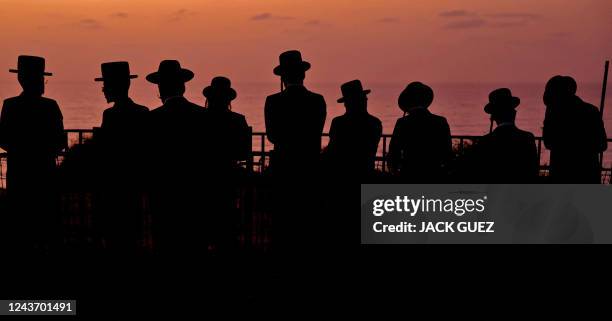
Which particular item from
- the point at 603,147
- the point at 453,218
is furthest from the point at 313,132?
the point at 603,147

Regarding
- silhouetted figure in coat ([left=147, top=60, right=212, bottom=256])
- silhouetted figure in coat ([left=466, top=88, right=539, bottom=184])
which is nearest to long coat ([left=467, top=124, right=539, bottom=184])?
silhouetted figure in coat ([left=466, top=88, right=539, bottom=184])

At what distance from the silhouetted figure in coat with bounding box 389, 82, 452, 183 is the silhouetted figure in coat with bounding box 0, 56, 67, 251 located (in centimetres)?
295

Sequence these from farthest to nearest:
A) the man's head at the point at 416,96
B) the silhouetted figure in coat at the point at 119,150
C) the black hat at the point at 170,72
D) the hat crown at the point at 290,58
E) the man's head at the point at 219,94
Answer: the hat crown at the point at 290,58
the man's head at the point at 219,94
the man's head at the point at 416,96
the silhouetted figure in coat at the point at 119,150
the black hat at the point at 170,72

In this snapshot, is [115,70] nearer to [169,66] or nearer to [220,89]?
[169,66]

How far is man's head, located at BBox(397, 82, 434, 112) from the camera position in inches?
233

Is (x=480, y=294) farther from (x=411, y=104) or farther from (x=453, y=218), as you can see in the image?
(x=411, y=104)

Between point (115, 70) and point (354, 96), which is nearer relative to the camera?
point (115, 70)

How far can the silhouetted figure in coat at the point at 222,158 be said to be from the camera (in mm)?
5938

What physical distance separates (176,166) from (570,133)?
336 centimetres

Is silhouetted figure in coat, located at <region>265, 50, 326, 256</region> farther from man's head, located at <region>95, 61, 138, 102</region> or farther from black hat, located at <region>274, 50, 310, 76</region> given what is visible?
man's head, located at <region>95, 61, 138, 102</region>

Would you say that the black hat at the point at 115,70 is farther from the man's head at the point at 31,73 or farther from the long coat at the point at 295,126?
the long coat at the point at 295,126

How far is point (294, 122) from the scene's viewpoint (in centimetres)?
628

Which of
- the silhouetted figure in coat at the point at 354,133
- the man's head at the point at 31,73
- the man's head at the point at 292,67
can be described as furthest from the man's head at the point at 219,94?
the man's head at the point at 31,73

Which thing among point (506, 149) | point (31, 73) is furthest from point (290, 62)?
point (31, 73)
